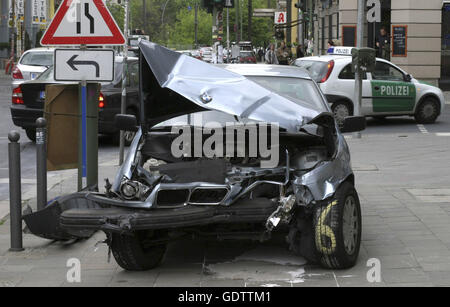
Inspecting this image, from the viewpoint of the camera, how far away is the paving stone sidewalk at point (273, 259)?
22.0 feet

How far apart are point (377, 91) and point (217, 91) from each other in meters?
13.7

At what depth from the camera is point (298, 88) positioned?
8.85 meters

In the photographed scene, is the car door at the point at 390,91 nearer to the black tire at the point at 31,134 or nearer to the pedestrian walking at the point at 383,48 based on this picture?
the black tire at the point at 31,134

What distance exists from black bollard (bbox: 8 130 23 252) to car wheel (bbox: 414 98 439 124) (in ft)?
47.4

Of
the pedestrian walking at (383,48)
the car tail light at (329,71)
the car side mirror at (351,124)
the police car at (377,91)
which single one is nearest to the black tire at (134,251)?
the car side mirror at (351,124)

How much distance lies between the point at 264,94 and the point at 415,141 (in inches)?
408

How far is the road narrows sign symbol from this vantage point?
9266 millimetres

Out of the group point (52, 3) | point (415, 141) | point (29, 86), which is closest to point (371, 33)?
point (415, 141)

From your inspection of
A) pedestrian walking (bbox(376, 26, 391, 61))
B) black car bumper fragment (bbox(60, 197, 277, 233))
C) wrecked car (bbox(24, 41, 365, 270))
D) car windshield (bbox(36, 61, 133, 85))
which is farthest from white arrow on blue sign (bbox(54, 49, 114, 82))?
pedestrian walking (bbox(376, 26, 391, 61))

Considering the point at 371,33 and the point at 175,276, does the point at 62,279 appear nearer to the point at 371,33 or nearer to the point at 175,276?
the point at 175,276

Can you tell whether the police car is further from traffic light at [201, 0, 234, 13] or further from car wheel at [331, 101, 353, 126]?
traffic light at [201, 0, 234, 13]

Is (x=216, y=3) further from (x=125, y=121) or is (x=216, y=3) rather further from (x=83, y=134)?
(x=125, y=121)

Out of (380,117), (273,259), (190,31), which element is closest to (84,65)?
(273,259)

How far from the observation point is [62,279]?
6.92 meters
